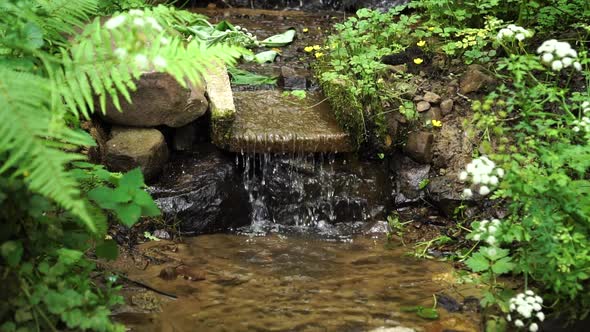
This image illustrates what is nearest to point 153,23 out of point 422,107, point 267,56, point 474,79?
point 422,107

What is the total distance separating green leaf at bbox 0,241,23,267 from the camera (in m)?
2.30

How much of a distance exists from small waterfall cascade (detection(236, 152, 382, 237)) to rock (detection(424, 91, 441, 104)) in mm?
902

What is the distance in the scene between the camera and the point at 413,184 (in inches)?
193

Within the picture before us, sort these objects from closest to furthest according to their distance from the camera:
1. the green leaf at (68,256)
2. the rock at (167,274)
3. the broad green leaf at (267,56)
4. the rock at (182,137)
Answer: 1. the green leaf at (68,256)
2. the rock at (167,274)
3. the rock at (182,137)
4. the broad green leaf at (267,56)

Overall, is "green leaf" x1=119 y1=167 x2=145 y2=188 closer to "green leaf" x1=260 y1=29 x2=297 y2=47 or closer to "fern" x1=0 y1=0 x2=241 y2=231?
"fern" x1=0 y1=0 x2=241 y2=231

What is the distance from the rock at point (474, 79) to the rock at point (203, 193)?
1984mm

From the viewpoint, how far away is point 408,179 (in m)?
4.94

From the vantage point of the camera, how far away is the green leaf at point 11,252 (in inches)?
90.7

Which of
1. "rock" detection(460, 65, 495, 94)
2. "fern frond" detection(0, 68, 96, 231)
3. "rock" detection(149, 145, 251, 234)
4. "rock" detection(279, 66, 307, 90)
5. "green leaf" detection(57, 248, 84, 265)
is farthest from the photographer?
"rock" detection(279, 66, 307, 90)

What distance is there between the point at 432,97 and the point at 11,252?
3623 mm

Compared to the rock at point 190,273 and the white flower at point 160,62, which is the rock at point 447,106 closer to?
the rock at point 190,273

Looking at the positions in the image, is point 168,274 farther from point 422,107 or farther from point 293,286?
point 422,107

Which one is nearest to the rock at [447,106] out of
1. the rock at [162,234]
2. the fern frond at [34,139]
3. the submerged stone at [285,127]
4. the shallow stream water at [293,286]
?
the submerged stone at [285,127]

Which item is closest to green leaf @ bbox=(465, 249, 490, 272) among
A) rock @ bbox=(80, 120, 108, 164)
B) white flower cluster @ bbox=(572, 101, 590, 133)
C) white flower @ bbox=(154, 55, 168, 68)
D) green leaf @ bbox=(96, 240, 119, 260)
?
white flower cluster @ bbox=(572, 101, 590, 133)
